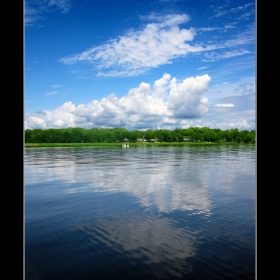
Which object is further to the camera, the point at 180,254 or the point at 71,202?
the point at 71,202

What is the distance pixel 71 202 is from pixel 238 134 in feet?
78.5

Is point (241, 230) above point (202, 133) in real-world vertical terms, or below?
below

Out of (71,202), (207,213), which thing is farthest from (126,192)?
(207,213)

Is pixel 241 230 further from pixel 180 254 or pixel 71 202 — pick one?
pixel 71 202

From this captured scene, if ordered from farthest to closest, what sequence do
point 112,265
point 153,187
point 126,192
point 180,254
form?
point 153,187
point 126,192
point 180,254
point 112,265

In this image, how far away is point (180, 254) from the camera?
115 inches

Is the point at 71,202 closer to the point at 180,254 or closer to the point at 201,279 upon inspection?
the point at 180,254

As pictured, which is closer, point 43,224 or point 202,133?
point 43,224

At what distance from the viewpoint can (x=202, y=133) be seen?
87.2 ft

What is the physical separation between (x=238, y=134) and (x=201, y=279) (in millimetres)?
25810
